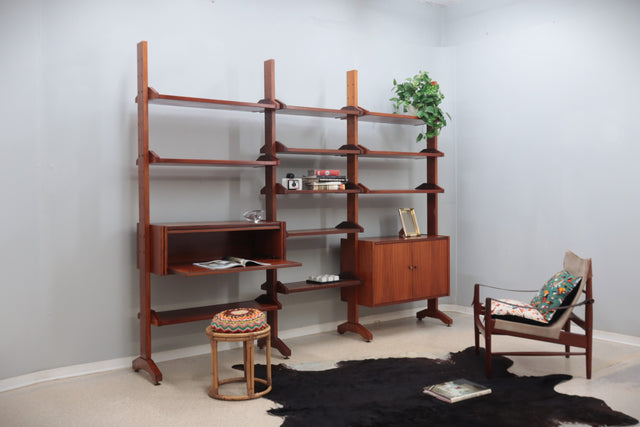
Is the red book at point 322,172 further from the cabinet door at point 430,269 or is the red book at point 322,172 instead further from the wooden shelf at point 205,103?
the cabinet door at point 430,269

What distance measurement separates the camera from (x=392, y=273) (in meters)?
5.30

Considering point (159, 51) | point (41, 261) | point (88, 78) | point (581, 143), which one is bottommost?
point (41, 261)

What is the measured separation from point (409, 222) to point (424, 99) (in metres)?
1.23

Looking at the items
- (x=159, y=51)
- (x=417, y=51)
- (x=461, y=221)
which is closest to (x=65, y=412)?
(x=159, y=51)

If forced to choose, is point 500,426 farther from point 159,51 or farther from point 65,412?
point 159,51

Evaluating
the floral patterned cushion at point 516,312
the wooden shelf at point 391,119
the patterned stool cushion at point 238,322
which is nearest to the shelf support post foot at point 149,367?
the patterned stool cushion at point 238,322

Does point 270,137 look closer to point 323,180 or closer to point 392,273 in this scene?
point 323,180

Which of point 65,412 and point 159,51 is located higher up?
point 159,51

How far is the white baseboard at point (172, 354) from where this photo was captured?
13.0ft

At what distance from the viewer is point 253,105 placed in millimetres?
4520

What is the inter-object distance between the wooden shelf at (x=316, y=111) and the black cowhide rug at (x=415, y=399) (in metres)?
2.10

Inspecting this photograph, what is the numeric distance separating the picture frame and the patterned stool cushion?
2285 mm

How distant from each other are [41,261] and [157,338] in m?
1.07

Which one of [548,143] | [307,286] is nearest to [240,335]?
[307,286]
